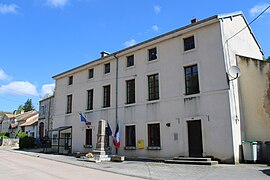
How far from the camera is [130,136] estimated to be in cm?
1862

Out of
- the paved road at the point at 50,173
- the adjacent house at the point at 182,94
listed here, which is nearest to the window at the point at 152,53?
the adjacent house at the point at 182,94

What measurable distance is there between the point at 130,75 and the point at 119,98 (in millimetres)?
2108

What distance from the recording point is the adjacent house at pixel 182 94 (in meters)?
14.1

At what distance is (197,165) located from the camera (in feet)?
42.9

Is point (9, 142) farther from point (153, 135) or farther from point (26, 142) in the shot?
point (153, 135)

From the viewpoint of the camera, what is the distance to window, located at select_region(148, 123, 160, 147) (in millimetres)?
16828

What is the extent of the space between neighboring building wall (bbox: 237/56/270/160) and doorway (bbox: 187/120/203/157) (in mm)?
2596

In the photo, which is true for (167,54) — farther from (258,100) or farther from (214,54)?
(258,100)

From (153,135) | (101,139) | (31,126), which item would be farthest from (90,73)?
(31,126)

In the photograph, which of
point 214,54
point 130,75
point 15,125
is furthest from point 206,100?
point 15,125

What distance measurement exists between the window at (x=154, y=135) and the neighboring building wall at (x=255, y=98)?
18.0 ft

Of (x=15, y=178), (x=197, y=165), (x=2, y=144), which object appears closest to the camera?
(x=15, y=178)

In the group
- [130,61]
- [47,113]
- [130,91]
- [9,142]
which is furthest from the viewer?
[9,142]

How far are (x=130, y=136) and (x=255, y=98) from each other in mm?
9116
